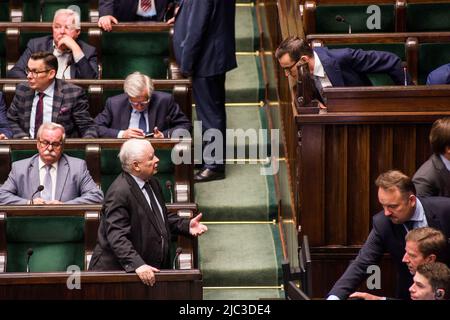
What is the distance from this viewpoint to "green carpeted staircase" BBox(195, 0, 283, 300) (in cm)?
479

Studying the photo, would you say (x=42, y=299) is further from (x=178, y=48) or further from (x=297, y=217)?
(x=178, y=48)

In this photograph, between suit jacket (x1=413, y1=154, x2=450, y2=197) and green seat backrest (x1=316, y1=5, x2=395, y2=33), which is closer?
suit jacket (x1=413, y1=154, x2=450, y2=197)

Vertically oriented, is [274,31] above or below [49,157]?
above

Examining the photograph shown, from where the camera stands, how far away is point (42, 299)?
3.88 m

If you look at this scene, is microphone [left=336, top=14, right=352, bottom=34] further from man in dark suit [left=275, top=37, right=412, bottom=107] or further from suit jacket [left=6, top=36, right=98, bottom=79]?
suit jacket [left=6, top=36, right=98, bottom=79]

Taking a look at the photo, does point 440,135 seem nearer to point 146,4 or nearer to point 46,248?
point 46,248

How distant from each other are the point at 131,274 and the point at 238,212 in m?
1.29

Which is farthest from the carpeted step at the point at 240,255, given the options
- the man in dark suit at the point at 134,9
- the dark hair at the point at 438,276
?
the dark hair at the point at 438,276

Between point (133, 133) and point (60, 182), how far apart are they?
0.43 m

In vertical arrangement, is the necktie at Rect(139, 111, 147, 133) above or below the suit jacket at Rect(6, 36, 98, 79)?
below

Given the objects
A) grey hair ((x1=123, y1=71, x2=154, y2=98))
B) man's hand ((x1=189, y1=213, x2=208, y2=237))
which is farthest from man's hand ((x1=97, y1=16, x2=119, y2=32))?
man's hand ((x1=189, y1=213, x2=208, y2=237))
